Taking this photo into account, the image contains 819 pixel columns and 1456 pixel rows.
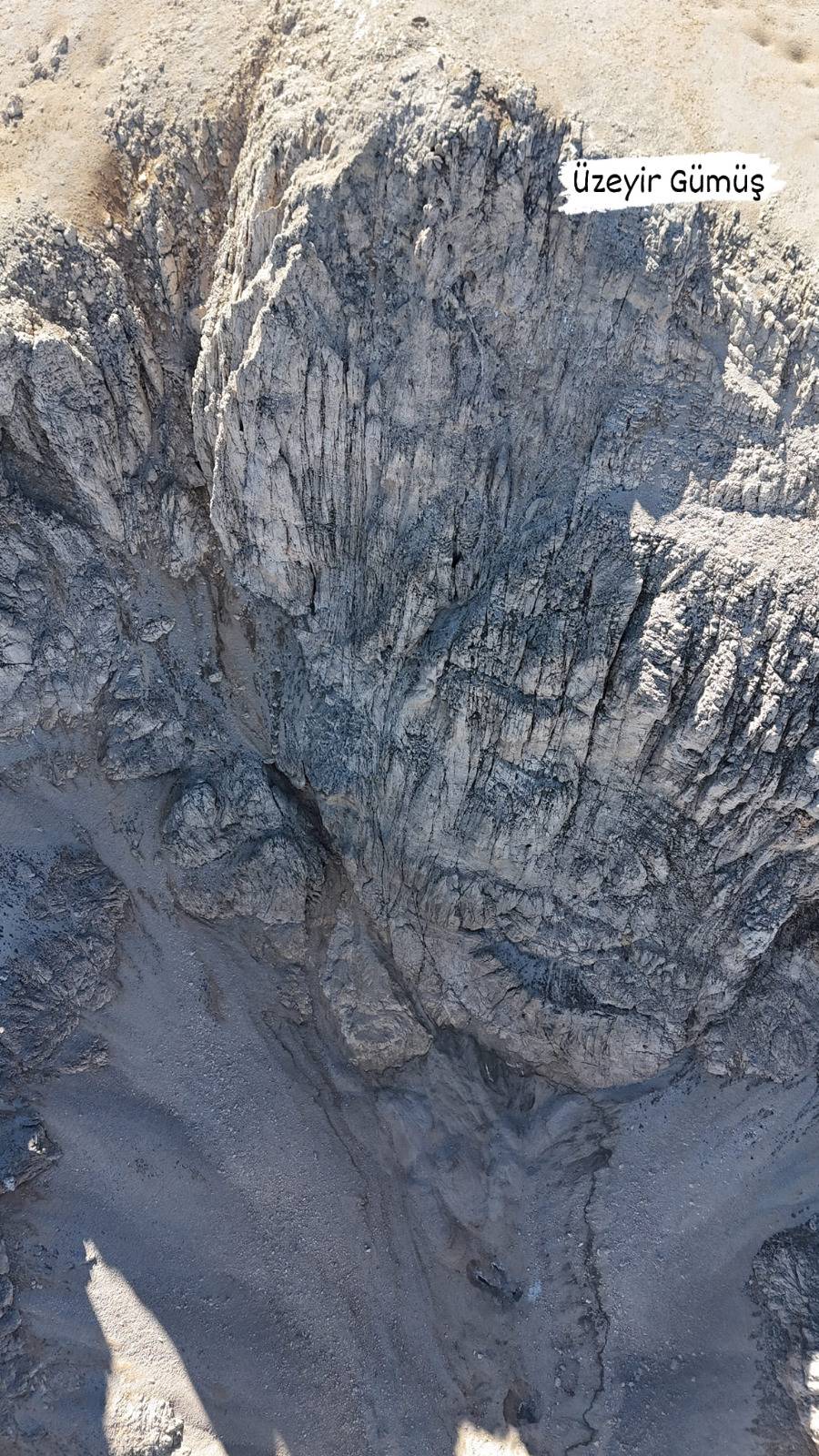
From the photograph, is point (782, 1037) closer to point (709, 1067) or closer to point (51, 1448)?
point (709, 1067)

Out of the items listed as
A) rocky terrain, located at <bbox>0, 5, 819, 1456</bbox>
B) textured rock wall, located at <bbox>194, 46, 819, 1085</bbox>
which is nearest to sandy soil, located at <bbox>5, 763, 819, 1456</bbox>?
rocky terrain, located at <bbox>0, 5, 819, 1456</bbox>

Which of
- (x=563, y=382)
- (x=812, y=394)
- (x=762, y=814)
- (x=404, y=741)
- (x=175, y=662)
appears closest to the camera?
(x=812, y=394)

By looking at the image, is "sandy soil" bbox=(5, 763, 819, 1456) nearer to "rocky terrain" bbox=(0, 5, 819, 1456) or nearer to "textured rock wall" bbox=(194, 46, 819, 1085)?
"rocky terrain" bbox=(0, 5, 819, 1456)

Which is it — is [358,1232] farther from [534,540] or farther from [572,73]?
[572,73]

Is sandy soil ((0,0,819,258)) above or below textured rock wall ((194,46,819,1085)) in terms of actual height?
above

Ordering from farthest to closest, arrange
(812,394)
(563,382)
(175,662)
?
(175,662) < (563,382) < (812,394)

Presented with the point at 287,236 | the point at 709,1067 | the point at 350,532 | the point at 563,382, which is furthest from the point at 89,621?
the point at 709,1067

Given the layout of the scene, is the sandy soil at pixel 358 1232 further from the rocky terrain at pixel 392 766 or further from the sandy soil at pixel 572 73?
the sandy soil at pixel 572 73

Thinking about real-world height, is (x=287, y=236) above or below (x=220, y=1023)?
above

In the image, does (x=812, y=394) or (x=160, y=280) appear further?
(x=160, y=280)
